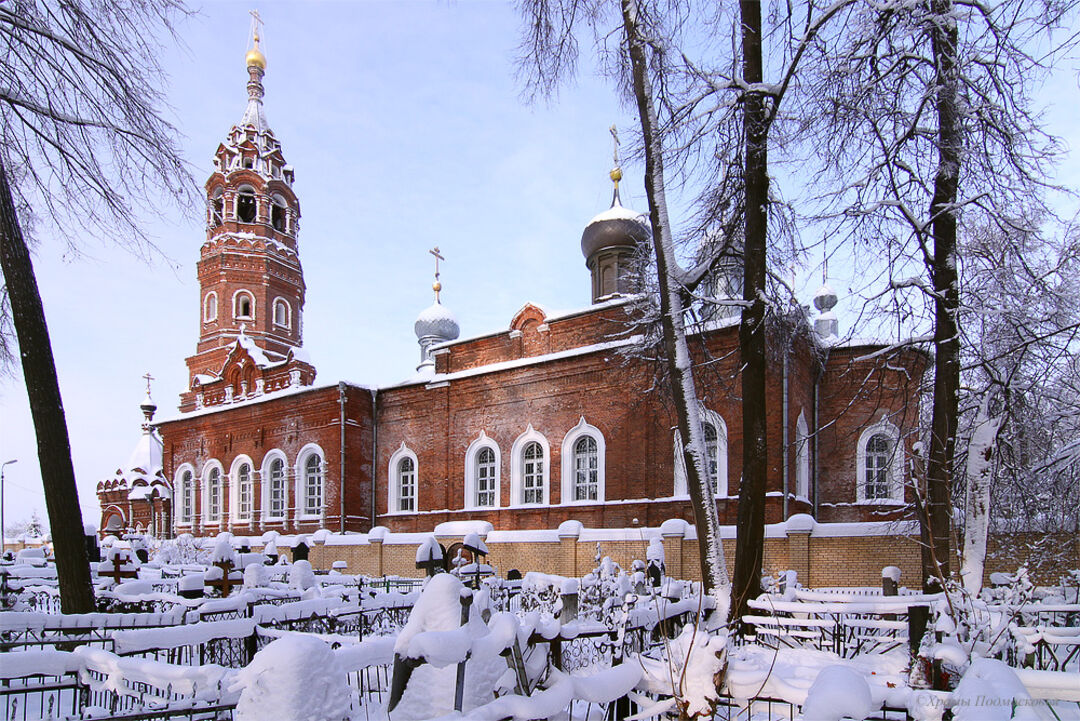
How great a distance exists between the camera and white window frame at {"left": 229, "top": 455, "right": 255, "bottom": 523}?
26547 mm

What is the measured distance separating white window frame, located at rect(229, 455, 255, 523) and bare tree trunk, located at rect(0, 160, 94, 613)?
62.9ft

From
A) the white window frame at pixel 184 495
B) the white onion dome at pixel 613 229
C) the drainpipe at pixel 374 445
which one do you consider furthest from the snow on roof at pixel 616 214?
the white window frame at pixel 184 495

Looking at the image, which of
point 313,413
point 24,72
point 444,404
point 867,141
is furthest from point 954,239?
point 313,413

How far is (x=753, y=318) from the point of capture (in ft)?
26.8

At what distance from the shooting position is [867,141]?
7.93 meters

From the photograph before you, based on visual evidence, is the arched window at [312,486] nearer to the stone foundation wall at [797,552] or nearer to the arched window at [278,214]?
the stone foundation wall at [797,552]

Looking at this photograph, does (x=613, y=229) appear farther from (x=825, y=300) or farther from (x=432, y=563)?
(x=432, y=563)

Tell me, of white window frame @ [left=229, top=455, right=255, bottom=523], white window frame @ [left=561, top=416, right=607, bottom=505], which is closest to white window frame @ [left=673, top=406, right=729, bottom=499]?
white window frame @ [left=561, top=416, right=607, bottom=505]

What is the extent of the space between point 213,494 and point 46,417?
22.1 metres

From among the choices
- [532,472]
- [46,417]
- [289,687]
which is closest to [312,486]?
Answer: [532,472]

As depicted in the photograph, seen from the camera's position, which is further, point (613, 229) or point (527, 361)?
point (613, 229)

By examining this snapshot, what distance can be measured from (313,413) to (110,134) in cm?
1765

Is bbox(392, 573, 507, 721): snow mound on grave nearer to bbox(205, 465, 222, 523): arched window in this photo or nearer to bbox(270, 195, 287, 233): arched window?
bbox(205, 465, 222, 523): arched window

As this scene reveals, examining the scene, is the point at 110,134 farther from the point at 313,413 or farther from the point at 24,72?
the point at 313,413
